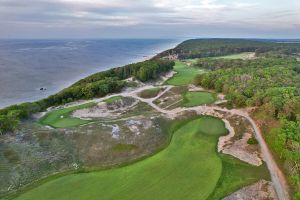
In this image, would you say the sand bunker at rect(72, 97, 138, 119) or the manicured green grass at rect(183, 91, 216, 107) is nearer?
the sand bunker at rect(72, 97, 138, 119)

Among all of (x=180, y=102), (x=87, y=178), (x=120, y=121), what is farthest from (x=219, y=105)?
(x=87, y=178)

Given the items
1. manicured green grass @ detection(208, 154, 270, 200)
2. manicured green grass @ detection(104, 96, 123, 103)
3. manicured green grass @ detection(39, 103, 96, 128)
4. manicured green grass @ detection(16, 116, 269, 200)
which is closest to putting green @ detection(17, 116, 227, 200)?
manicured green grass @ detection(16, 116, 269, 200)

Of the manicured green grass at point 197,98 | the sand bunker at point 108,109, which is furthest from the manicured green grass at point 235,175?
the sand bunker at point 108,109

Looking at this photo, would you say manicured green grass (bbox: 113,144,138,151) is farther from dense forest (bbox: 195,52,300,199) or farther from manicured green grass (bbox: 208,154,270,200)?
dense forest (bbox: 195,52,300,199)

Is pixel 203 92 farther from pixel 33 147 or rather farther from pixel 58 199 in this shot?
pixel 58 199

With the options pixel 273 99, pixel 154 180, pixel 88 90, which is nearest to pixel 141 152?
pixel 154 180

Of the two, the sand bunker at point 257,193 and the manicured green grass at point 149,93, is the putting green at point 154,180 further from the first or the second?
the manicured green grass at point 149,93
